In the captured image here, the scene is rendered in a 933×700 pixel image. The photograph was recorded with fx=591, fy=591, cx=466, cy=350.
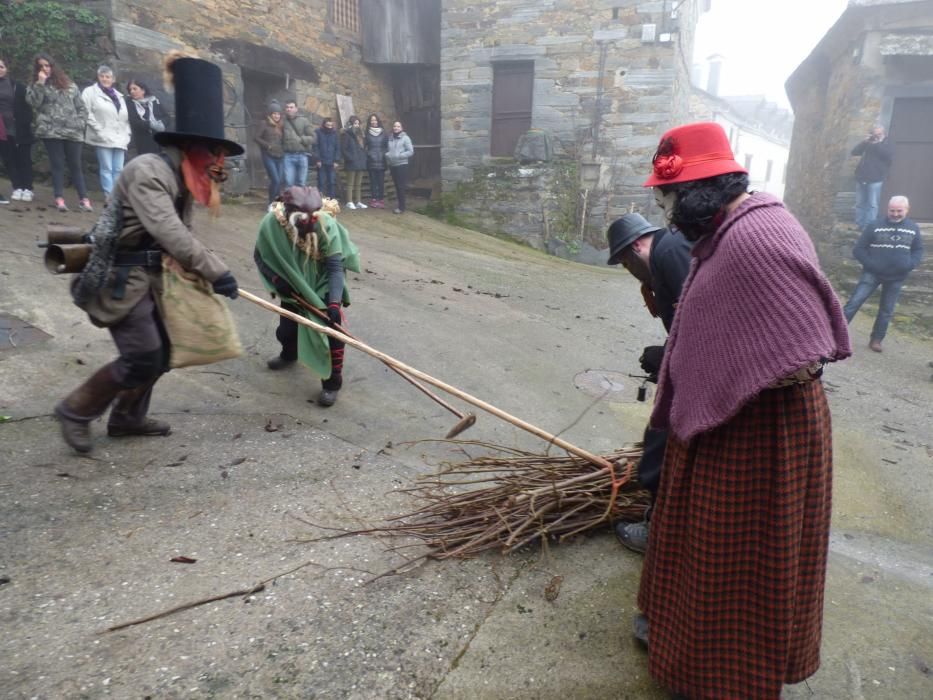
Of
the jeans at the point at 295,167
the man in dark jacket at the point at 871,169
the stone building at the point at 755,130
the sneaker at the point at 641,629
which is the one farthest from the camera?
the stone building at the point at 755,130

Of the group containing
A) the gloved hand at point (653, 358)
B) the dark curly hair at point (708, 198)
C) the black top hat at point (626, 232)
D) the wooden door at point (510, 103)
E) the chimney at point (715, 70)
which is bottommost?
the gloved hand at point (653, 358)

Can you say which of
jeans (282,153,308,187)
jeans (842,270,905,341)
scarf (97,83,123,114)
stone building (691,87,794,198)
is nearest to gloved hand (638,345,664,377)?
jeans (842,270,905,341)

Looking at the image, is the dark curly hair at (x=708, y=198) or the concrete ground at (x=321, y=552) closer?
the dark curly hair at (x=708, y=198)

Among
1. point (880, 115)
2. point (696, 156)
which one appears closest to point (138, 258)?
point (696, 156)

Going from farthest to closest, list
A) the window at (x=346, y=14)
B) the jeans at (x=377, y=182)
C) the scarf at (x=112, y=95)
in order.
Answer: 1. the window at (x=346, y=14)
2. the jeans at (x=377, y=182)
3. the scarf at (x=112, y=95)

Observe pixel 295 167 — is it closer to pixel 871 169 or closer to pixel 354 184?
pixel 354 184

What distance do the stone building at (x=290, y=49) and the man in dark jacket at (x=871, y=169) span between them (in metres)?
10.4

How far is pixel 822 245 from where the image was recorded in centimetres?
1227

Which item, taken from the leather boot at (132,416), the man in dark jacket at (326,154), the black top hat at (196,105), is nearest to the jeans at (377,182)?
the man in dark jacket at (326,154)

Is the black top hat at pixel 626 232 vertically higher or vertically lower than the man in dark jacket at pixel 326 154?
lower

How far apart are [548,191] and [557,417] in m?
8.93

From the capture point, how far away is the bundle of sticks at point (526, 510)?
9.34 ft

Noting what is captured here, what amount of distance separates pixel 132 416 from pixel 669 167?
11.0 feet

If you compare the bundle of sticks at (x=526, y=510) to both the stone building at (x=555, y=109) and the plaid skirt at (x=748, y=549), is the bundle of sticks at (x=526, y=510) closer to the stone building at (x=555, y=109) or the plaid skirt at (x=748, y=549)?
the plaid skirt at (x=748, y=549)
